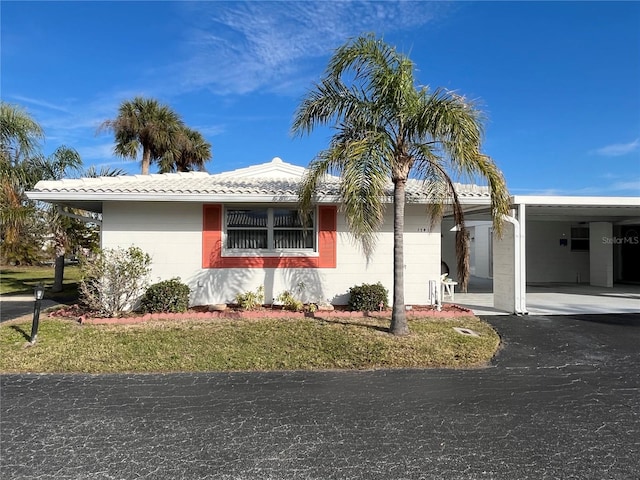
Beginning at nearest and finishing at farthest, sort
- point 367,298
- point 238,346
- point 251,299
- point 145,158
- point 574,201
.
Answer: point 238,346, point 367,298, point 251,299, point 574,201, point 145,158

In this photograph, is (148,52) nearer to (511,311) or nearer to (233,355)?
(233,355)

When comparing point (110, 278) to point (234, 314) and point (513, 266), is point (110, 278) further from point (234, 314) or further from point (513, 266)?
point (513, 266)

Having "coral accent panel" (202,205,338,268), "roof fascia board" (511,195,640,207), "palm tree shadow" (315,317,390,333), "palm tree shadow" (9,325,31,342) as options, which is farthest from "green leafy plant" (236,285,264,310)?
"roof fascia board" (511,195,640,207)

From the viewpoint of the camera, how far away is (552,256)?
786 inches

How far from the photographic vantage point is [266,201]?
10031mm

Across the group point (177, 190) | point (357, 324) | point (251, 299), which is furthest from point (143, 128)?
point (357, 324)

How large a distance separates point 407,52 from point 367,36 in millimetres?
771

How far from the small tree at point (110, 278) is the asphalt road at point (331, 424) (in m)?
3.75

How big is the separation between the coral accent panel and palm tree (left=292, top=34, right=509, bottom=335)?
2.66 metres

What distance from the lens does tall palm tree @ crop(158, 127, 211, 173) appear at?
22.1 meters

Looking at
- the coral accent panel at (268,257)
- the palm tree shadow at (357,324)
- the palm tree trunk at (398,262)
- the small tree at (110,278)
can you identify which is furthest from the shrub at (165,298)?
the palm tree trunk at (398,262)

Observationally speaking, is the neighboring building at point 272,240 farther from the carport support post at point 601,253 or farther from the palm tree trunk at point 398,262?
the carport support post at point 601,253

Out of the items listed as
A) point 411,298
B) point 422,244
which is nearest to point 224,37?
point 422,244

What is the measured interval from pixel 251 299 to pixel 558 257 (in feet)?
53.2
